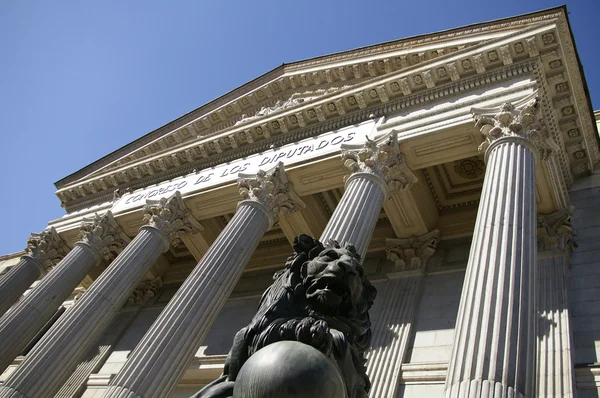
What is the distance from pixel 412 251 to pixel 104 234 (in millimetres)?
10778

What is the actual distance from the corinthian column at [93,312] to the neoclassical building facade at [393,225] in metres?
0.05

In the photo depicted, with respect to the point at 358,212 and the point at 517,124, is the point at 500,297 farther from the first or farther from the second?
the point at 517,124

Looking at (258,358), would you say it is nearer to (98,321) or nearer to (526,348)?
(526,348)

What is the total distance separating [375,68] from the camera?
1861 centimetres

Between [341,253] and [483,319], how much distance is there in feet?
16.3

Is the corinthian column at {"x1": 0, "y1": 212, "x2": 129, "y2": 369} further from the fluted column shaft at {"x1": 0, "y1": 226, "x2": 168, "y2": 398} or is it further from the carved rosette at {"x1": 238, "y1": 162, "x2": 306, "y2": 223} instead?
→ the carved rosette at {"x1": 238, "y1": 162, "x2": 306, "y2": 223}

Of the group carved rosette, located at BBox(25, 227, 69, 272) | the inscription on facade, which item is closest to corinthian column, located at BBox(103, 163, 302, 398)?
the inscription on facade

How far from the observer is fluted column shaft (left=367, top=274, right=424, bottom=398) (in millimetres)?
12820

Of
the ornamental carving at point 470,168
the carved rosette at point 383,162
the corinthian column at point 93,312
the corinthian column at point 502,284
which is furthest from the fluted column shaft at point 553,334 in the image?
the corinthian column at point 93,312

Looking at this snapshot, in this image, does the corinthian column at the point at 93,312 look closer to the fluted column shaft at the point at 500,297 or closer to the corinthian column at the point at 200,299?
the corinthian column at the point at 200,299

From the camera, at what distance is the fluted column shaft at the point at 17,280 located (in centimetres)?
1884

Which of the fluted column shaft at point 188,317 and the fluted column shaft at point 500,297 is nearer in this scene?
the fluted column shaft at point 500,297

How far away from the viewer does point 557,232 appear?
45.1 ft

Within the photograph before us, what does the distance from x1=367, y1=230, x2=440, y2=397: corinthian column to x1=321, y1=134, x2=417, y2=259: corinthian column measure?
306cm
